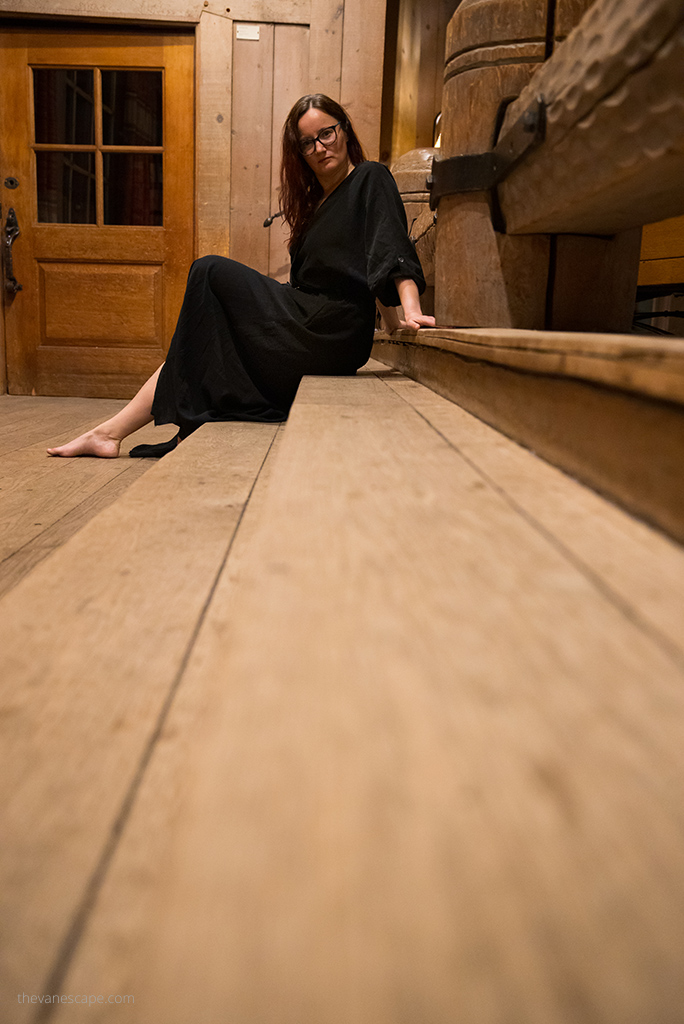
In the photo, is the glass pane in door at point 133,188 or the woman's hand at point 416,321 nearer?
the woman's hand at point 416,321

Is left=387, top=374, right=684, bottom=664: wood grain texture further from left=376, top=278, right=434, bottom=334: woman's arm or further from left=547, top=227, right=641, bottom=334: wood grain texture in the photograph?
left=376, top=278, right=434, bottom=334: woman's arm

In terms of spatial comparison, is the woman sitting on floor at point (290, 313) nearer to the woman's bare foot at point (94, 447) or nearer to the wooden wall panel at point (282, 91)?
the woman's bare foot at point (94, 447)

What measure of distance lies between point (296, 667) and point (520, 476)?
406 mm

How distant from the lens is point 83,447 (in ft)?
6.33

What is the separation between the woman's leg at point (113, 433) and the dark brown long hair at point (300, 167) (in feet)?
2.02

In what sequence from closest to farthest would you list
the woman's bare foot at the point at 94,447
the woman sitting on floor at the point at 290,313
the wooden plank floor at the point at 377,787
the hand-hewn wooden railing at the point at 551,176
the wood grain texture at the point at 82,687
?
1. the wooden plank floor at the point at 377,787
2. the wood grain texture at the point at 82,687
3. the hand-hewn wooden railing at the point at 551,176
4. the woman sitting on floor at the point at 290,313
5. the woman's bare foot at the point at 94,447

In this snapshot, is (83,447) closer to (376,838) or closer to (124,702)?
(124,702)

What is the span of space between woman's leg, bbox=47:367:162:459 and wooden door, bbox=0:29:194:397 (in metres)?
1.90

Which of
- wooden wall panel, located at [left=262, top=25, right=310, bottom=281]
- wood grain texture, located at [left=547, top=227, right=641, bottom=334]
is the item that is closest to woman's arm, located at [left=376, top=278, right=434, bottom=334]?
wood grain texture, located at [left=547, top=227, right=641, bottom=334]

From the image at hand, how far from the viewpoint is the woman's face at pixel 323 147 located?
1883 millimetres

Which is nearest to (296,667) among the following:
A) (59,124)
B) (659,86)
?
(659,86)

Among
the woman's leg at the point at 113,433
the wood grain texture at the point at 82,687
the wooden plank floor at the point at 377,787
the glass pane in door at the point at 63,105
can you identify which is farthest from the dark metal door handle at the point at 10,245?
the wooden plank floor at the point at 377,787

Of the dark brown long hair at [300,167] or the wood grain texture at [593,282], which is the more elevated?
the dark brown long hair at [300,167]

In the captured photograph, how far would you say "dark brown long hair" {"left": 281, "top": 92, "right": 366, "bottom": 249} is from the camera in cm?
190
